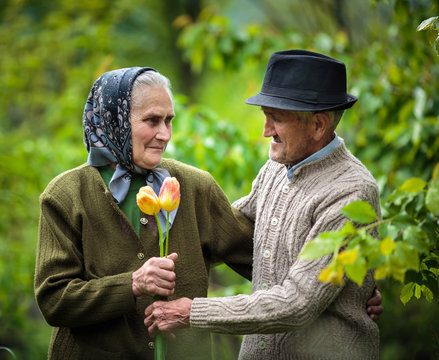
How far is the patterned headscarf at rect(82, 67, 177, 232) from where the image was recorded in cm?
212

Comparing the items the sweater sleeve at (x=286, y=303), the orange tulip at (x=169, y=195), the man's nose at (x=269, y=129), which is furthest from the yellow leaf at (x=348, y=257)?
the man's nose at (x=269, y=129)

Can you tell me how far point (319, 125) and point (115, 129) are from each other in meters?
0.77

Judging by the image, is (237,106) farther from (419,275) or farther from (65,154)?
(419,275)

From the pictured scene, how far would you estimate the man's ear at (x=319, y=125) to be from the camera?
6.95ft

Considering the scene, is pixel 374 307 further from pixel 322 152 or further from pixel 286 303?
pixel 322 152

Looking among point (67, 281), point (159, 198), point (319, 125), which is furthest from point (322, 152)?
point (67, 281)

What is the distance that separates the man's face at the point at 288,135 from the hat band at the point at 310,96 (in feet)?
0.20

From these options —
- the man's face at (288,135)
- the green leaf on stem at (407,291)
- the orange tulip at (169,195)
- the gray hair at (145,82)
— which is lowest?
the green leaf on stem at (407,291)

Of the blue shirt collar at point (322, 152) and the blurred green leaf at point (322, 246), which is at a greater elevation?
the blue shirt collar at point (322, 152)

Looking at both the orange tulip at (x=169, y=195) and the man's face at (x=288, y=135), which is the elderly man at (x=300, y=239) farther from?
the orange tulip at (x=169, y=195)

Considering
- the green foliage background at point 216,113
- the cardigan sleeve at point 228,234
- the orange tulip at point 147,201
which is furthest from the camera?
the green foliage background at point 216,113

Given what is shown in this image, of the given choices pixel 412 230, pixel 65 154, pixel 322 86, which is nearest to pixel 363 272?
pixel 412 230

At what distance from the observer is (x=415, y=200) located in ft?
5.95

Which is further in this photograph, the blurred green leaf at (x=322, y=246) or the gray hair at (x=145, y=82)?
the gray hair at (x=145, y=82)
